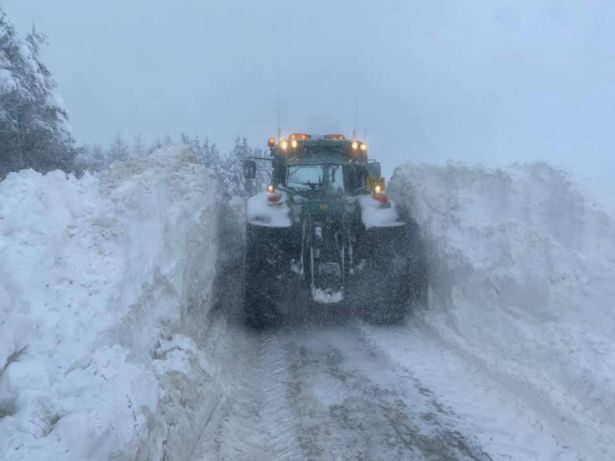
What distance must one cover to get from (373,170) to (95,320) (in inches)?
323

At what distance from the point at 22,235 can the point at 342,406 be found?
136 inches

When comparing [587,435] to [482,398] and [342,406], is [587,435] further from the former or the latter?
[342,406]

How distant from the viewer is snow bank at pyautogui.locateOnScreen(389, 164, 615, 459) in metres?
6.37

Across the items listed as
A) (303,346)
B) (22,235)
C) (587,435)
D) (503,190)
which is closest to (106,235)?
→ (22,235)

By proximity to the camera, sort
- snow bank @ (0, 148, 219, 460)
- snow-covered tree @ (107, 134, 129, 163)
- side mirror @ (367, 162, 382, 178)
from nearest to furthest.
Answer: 1. snow bank @ (0, 148, 219, 460)
2. side mirror @ (367, 162, 382, 178)
3. snow-covered tree @ (107, 134, 129, 163)

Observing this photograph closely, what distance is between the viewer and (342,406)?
22.6ft

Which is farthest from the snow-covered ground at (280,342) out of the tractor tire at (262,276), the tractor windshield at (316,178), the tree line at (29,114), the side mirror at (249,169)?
the tree line at (29,114)

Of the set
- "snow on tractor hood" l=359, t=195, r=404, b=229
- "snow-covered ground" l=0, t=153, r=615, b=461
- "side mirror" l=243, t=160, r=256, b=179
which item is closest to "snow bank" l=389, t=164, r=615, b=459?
"snow-covered ground" l=0, t=153, r=615, b=461

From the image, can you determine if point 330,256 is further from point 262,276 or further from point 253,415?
point 253,415

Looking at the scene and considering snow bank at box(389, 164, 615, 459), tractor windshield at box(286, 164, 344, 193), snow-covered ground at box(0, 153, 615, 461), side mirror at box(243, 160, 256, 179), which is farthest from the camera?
side mirror at box(243, 160, 256, 179)

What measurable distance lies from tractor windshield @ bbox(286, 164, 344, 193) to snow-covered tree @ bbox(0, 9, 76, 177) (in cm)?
1127

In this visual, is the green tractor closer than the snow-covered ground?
No

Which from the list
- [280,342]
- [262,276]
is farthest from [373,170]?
[280,342]

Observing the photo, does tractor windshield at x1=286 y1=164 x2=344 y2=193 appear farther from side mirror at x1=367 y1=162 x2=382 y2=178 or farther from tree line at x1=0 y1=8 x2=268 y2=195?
tree line at x1=0 y1=8 x2=268 y2=195
